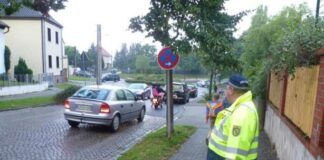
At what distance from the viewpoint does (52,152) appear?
7.67 m

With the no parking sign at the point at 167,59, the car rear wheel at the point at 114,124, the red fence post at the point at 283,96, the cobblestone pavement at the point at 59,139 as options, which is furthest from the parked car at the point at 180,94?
the red fence post at the point at 283,96

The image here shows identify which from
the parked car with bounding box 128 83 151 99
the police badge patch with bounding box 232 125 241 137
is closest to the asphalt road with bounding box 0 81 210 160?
the police badge patch with bounding box 232 125 241 137

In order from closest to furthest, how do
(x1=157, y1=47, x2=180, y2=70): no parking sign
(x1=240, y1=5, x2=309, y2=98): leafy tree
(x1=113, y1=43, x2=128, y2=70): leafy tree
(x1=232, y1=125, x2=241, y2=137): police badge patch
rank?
(x1=232, y1=125, x2=241, y2=137): police badge patch, (x1=157, y1=47, x2=180, y2=70): no parking sign, (x1=240, y1=5, x2=309, y2=98): leafy tree, (x1=113, y1=43, x2=128, y2=70): leafy tree

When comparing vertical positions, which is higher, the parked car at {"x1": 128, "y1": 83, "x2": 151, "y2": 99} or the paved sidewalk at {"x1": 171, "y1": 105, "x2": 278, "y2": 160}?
the paved sidewalk at {"x1": 171, "y1": 105, "x2": 278, "y2": 160}

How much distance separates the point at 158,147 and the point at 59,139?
3.12 meters

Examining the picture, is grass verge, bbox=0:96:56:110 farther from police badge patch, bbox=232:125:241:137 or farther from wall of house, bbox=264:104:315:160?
police badge patch, bbox=232:125:241:137

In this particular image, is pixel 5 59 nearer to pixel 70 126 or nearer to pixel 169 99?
pixel 70 126

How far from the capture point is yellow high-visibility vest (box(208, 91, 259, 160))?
3.04 m

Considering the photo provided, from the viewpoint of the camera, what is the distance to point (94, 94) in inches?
420

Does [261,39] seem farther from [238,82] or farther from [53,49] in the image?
[53,49]

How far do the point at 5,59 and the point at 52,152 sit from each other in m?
26.0

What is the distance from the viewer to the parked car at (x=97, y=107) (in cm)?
1024

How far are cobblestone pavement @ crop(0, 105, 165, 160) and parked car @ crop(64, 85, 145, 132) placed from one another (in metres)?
0.39

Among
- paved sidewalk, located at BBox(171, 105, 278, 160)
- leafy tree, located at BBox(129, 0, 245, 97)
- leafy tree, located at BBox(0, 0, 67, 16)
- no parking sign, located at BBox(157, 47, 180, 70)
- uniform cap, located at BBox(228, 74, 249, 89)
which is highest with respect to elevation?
leafy tree, located at BBox(0, 0, 67, 16)
